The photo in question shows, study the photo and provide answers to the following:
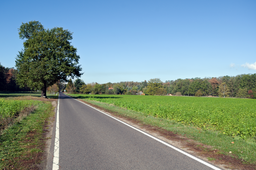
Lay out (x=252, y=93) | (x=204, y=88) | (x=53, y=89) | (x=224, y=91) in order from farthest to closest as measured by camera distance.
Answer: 1. (x=53, y=89)
2. (x=204, y=88)
3. (x=224, y=91)
4. (x=252, y=93)

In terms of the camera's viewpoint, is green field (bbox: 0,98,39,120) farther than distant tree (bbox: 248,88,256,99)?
No

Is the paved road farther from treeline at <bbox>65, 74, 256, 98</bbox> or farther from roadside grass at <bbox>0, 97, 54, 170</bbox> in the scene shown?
treeline at <bbox>65, 74, 256, 98</bbox>

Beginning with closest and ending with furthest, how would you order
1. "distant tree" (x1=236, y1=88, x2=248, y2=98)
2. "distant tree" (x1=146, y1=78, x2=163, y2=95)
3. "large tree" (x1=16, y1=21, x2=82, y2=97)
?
"large tree" (x1=16, y1=21, x2=82, y2=97) → "distant tree" (x1=236, y1=88, x2=248, y2=98) → "distant tree" (x1=146, y1=78, x2=163, y2=95)

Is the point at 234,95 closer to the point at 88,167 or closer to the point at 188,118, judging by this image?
the point at 188,118

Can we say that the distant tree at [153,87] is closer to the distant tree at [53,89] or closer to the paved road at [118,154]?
the distant tree at [53,89]

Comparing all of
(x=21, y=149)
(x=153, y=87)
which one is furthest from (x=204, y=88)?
(x=21, y=149)

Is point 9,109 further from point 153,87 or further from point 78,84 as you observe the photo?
point 153,87

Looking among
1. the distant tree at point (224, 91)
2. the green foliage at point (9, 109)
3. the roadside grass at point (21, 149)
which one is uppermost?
the distant tree at point (224, 91)

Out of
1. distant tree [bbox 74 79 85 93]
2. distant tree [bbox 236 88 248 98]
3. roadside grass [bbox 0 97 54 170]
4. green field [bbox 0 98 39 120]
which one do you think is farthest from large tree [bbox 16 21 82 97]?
distant tree [bbox 236 88 248 98]

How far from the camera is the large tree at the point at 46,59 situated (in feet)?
121

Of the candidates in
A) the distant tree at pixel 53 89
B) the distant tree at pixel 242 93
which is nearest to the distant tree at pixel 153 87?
the distant tree at pixel 242 93

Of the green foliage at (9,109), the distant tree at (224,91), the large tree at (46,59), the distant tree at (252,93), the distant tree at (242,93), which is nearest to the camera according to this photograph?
the green foliage at (9,109)

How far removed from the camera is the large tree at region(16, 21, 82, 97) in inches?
1454

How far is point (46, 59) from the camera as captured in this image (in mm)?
37094
